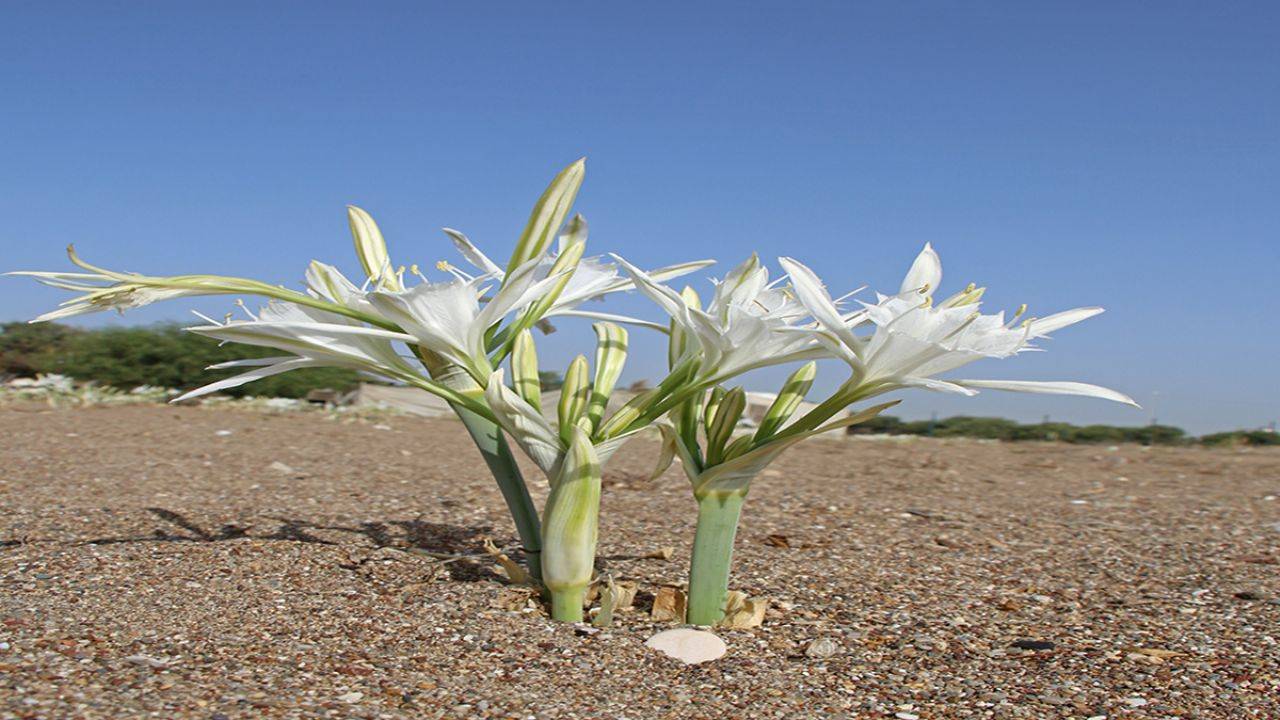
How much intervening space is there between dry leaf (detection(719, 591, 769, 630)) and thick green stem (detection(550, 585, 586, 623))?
1.23 feet

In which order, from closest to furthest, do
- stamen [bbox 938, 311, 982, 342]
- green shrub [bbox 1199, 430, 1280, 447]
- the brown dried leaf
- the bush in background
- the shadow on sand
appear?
stamen [bbox 938, 311, 982, 342]
the brown dried leaf
the shadow on sand
green shrub [bbox 1199, 430, 1280, 447]
the bush in background

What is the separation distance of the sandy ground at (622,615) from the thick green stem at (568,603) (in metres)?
0.05

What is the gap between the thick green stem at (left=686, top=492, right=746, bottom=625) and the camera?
2418mm

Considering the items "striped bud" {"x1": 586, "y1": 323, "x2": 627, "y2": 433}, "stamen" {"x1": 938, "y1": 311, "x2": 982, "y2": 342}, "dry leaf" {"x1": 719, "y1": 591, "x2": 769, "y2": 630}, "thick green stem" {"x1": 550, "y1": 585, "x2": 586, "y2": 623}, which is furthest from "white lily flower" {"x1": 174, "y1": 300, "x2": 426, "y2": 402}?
"stamen" {"x1": 938, "y1": 311, "x2": 982, "y2": 342}

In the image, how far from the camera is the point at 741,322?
6.86 feet

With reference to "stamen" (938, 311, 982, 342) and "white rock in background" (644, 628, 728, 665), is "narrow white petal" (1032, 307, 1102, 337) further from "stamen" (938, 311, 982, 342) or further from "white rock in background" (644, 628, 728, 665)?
"white rock in background" (644, 628, 728, 665)

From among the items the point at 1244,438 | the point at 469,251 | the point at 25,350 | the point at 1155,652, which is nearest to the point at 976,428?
the point at 1244,438

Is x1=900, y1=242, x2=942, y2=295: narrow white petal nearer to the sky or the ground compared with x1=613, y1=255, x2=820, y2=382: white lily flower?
nearer to the sky

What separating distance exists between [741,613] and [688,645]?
25cm

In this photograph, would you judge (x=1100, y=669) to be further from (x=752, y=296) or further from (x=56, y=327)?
(x=56, y=327)

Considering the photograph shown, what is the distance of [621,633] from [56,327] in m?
11.3

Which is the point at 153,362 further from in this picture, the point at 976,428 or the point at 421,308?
the point at 421,308

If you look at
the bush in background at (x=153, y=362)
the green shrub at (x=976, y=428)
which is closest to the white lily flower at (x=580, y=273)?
the green shrub at (x=976, y=428)

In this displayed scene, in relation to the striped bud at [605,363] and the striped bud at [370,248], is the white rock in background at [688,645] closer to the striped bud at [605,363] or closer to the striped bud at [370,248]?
the striped bud at [605,363]
